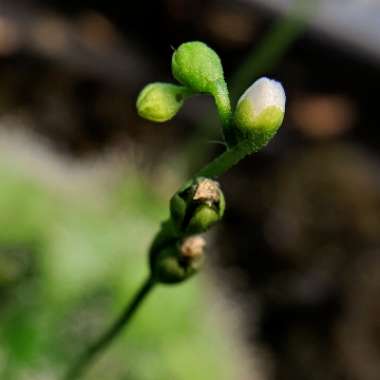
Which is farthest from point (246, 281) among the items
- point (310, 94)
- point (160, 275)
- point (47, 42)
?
point (160, 275)

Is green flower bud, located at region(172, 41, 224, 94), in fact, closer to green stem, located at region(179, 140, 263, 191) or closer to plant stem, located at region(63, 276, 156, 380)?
green stem, located at region(179, 140, 263, 191)

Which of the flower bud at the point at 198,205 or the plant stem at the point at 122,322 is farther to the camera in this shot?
the plant stem at the point at 122,322

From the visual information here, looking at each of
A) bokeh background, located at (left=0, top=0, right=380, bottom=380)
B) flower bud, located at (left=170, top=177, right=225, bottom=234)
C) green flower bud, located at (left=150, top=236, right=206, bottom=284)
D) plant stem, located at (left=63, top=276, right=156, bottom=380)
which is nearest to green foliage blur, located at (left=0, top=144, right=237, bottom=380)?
bokeh background, located at (left=0, top=0, right=380, bottom=380)

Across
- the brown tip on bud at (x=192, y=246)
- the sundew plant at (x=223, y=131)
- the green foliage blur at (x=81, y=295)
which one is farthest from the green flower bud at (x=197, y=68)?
the green foliage blur at (x=81, y=295)

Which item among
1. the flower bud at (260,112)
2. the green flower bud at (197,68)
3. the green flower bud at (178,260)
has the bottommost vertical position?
the green flower bud at (178,260)

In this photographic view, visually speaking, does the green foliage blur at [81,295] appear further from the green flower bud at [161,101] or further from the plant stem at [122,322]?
the green flower bud at [161,101]

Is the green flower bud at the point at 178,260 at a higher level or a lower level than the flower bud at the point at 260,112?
lower
